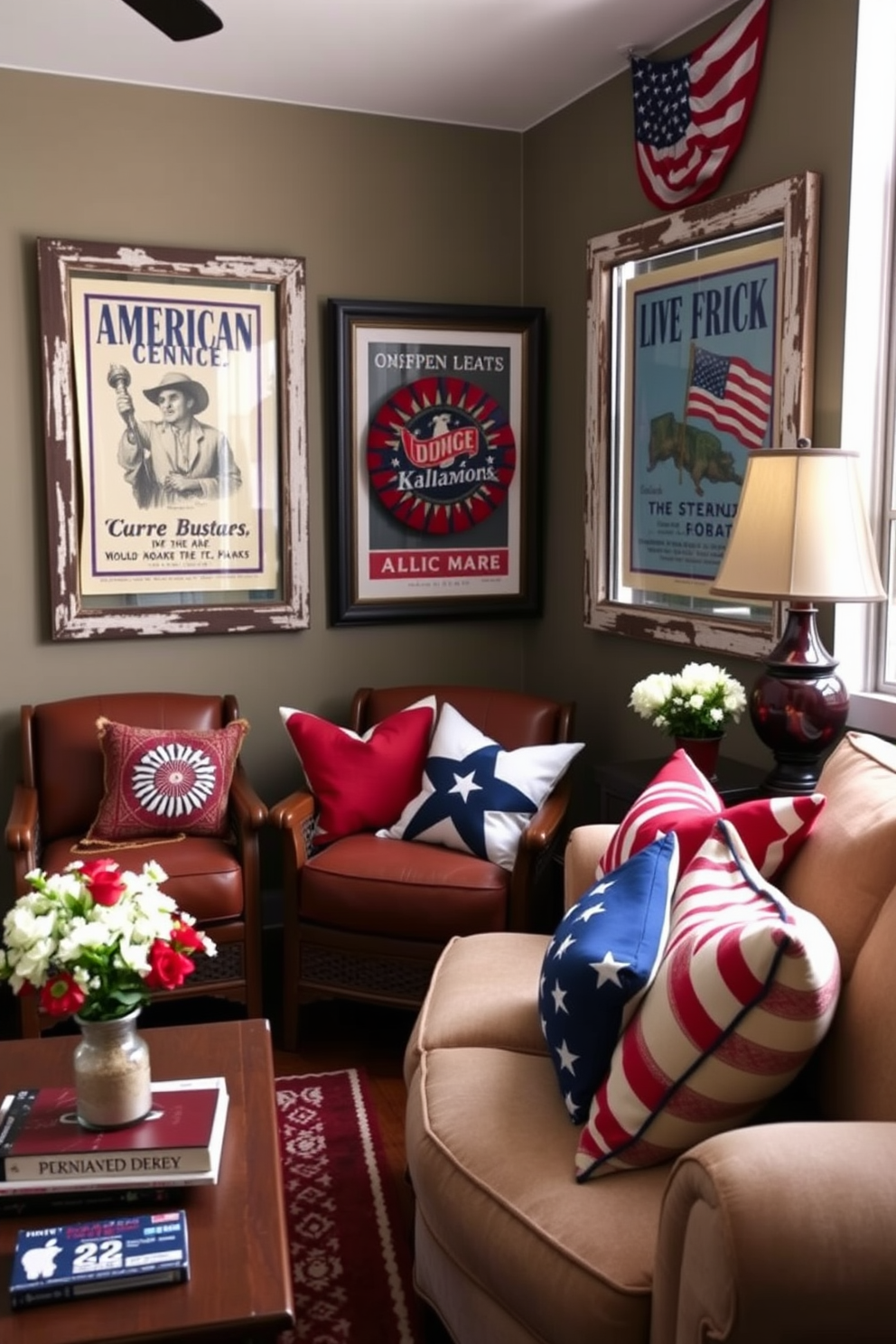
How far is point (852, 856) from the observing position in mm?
1792

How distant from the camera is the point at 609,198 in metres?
3.43

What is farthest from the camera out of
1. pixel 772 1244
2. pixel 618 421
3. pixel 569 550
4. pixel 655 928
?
pixel 569 550

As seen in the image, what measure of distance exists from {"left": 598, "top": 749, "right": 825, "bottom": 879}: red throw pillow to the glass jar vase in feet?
2.91

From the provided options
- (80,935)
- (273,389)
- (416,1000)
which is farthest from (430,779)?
(80,935)

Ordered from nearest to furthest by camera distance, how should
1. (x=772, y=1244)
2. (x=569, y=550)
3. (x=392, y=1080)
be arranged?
(x=772, y=1244) < (x=392, y=1080) < (x=569, y=550)

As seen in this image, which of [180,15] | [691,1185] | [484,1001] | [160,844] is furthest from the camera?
[160,844]

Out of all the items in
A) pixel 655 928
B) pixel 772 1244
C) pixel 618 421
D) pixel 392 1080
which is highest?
pixel 618 421

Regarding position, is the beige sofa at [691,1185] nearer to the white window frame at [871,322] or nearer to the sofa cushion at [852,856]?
the sofa cushion at [852,856]

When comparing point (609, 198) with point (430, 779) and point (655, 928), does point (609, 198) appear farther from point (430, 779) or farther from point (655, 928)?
point (655, 928)

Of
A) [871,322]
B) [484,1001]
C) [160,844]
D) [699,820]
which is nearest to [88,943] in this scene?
[484,1001]

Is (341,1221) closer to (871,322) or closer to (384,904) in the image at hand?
(384,904)

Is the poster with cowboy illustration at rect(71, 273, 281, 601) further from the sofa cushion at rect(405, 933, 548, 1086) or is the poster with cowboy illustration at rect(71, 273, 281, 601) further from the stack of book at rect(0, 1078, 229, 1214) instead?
the stack of book at rect(0, 1078, 229, 1214)

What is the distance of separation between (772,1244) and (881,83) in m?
2.31

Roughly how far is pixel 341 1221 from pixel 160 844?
1111 mm
